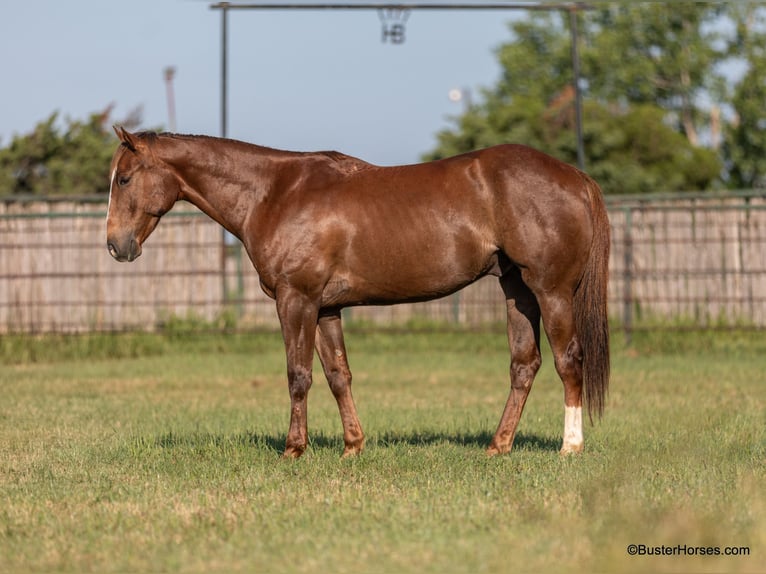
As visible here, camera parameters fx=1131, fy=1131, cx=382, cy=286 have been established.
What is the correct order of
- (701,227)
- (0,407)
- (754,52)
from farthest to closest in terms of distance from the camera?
(754,52)
(701,227)
(0,407)

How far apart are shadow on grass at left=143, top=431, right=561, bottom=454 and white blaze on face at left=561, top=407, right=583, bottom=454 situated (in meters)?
0.23

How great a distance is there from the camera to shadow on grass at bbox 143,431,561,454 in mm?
7996

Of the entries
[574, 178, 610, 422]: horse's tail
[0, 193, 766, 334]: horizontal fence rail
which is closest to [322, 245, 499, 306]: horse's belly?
[574, 178, 610, 422]: horse's tail

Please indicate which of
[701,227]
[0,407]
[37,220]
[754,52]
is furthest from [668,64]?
[0,407]

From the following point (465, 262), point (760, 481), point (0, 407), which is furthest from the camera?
point (0, 407)

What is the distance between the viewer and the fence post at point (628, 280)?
17031mm

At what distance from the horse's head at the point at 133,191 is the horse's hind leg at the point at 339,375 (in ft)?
4.52

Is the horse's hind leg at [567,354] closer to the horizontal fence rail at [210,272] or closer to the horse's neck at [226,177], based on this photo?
the horse's neck at [226,177]

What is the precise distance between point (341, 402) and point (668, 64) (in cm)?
4470

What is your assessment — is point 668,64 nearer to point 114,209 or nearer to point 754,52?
point 754,52

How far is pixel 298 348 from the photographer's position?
7.43 metres

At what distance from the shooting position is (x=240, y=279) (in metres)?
17.9

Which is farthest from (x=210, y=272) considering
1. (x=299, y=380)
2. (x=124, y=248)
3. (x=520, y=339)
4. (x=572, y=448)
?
(x=572, y=448)

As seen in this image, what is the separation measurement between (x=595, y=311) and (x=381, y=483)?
2038mm
